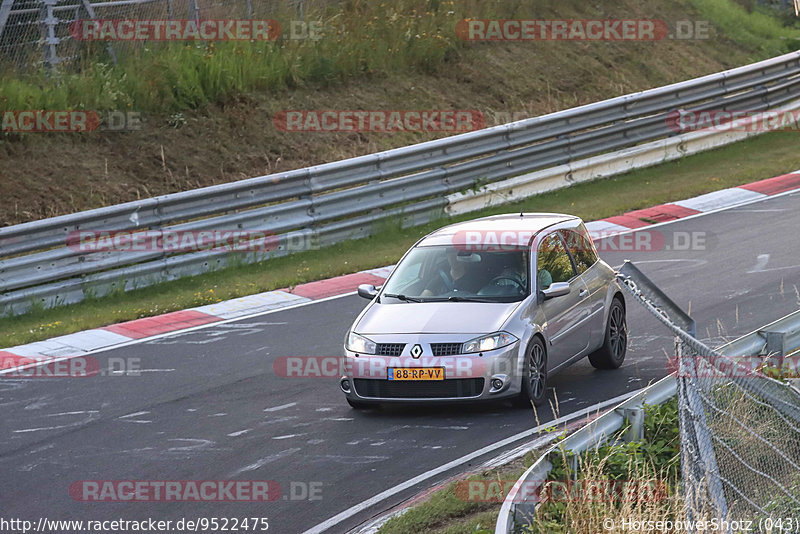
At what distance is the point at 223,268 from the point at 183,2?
26.6ft

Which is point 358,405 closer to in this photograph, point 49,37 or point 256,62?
point 49,37

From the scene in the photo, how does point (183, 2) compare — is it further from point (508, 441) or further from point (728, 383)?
point (728, 383)

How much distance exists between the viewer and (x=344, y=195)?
1775cm

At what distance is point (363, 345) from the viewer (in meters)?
10.1

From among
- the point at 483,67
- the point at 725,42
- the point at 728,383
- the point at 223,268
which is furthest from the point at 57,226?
the point at 725,42

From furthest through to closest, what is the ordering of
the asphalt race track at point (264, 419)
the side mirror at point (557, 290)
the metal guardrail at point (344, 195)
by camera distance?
the metal guardrail at point (344, 195)
the side mirror at point (557, 290)
the asphalt race track at point (264, 419)

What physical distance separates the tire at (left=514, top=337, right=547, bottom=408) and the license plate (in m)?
0.77

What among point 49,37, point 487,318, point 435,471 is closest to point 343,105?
point 49,37

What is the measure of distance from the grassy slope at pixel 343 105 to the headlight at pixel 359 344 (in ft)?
29.9

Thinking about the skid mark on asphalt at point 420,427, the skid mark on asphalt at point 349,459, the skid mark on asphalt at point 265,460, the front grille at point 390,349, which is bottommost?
the skid mark on asphalt at point 420,427

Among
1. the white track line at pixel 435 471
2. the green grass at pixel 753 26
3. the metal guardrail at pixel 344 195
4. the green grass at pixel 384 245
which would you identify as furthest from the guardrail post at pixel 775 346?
the green grass at pixel 753 26

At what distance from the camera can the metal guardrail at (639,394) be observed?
557 cm

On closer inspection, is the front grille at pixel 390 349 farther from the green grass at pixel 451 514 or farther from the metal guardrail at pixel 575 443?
the metal guardrail at pixel 575 443

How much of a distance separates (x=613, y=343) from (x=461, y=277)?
1936 mm
